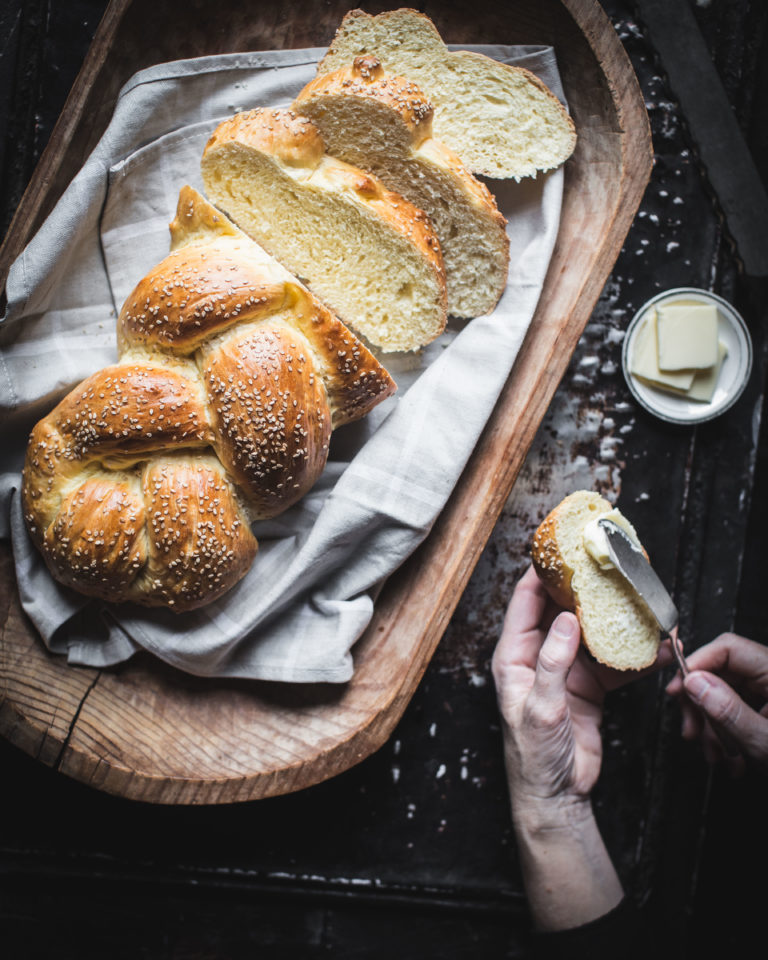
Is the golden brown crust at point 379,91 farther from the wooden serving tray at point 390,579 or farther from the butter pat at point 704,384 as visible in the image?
the butter pat at point 704,384

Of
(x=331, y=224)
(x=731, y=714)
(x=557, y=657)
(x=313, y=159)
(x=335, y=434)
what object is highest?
(x=313, y=159)

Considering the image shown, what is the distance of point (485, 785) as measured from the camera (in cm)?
170

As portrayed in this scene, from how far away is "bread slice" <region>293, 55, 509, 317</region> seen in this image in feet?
4.48

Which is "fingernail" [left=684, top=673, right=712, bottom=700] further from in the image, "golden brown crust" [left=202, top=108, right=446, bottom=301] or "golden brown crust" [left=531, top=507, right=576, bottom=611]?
"golden brown crust" [left=202, top=108, right=446, bottom=301]

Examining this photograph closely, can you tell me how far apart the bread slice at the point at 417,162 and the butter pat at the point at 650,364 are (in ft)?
1.44

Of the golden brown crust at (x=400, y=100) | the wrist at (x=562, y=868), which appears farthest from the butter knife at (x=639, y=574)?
the golden brown crust at (x=400, y=100)

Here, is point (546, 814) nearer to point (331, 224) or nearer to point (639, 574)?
point (639, 574)

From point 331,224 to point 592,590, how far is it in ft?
3.35

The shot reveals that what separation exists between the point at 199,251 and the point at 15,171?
739mm

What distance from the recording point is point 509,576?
5.52 feet

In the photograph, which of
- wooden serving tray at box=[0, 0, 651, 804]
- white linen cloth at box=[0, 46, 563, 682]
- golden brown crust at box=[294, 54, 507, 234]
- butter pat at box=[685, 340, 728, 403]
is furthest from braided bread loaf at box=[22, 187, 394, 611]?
butter pat at box=[685, 340, 728, 403]

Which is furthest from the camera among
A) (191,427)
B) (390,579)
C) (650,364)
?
(650,364)

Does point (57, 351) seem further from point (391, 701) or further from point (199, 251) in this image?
point (391, 701)

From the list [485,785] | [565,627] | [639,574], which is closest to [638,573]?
[639,574]
